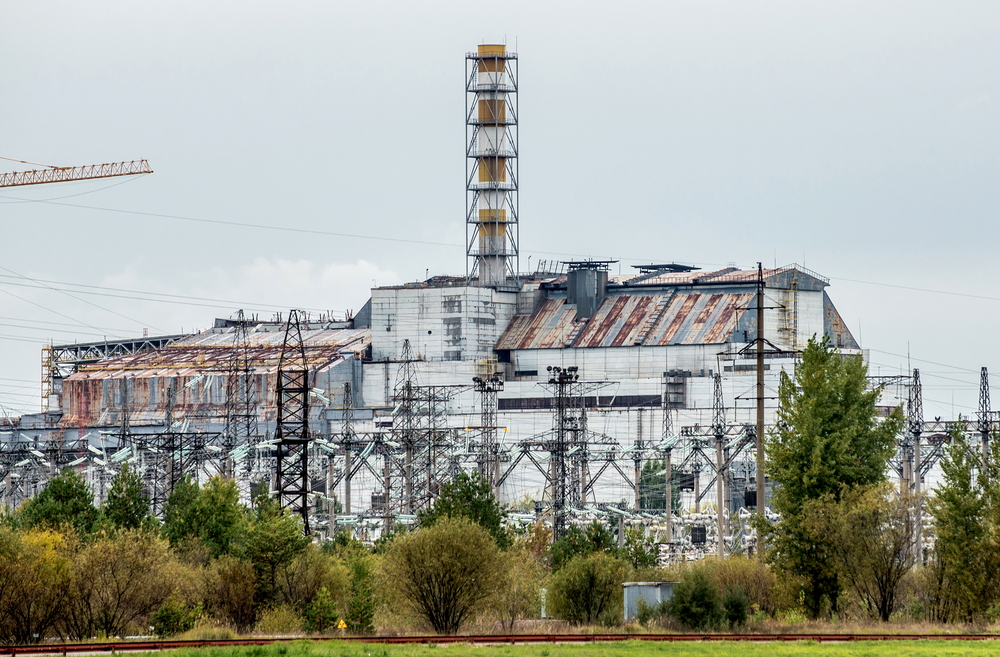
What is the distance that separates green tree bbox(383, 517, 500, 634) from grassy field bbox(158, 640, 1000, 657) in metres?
6.53

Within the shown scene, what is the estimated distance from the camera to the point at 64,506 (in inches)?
2146

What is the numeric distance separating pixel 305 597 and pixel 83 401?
86.3 metres

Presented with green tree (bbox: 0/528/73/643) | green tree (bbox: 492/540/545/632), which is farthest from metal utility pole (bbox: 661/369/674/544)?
green tree (bbox: 0/528/73/643)

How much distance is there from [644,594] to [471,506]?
14.5 meters

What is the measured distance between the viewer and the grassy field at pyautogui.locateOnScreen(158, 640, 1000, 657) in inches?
1221

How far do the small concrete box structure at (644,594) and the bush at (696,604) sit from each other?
122cm

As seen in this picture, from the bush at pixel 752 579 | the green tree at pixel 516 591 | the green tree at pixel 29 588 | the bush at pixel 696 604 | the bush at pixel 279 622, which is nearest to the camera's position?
the bush at pixel 696 604

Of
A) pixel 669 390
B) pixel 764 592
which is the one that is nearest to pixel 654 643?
pixel 764 592

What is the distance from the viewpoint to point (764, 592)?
45844 millimetres

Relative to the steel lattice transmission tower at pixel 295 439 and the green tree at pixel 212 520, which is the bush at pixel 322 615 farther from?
the green tree at pixel 212 520

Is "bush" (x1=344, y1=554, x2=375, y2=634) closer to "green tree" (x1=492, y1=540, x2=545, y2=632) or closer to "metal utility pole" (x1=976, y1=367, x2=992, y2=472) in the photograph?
"green tree" (x1=492, y1=540, x2=545, y2=632)

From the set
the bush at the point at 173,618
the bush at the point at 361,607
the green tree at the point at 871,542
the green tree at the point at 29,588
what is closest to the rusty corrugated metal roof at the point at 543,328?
the bush at the point at 361,607

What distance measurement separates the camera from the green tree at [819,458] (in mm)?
39906

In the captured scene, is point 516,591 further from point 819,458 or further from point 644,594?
point 819,458
